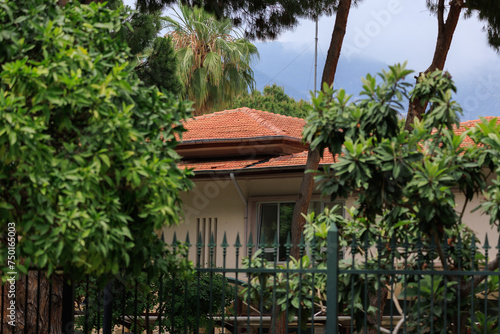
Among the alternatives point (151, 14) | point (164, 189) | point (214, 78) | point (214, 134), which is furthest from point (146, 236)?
point (214, 78)

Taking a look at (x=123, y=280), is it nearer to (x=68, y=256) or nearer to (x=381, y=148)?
(x=68, y=256)

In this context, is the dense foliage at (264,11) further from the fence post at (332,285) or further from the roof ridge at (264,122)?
the fence post at (332,285)

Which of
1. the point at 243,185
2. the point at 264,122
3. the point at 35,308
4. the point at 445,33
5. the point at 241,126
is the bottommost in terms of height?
the point at 35,308

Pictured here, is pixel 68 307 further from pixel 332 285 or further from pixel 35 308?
pixel 332 285

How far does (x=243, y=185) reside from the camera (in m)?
16.1

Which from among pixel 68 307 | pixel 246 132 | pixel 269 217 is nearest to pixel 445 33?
pixel 269 217

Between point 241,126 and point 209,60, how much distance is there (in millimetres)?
11741

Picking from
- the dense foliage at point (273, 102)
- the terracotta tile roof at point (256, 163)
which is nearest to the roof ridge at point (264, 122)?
the terracotta tile roof at point (256, 163)

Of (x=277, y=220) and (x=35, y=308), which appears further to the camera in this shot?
(x=277, y=220)

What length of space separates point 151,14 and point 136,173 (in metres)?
8.35

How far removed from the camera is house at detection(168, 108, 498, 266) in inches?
607

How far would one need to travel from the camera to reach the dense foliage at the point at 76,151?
436 centimetres

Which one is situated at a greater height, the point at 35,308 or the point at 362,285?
the point at 362,285

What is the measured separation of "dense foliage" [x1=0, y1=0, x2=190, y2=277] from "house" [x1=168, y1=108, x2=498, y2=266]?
390 inches
